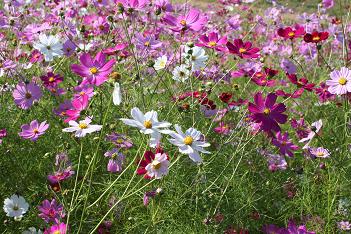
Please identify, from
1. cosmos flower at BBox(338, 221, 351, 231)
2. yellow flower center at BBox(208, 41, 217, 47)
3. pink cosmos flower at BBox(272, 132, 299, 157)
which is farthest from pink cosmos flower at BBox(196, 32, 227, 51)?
cosmos flower at BBox(338, 221, 351, 231)

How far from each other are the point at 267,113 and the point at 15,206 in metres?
0.89

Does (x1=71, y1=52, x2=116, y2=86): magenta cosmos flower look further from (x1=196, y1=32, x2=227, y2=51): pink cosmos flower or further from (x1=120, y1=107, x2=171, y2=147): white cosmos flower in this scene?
(x1=196, y1=32, x2=227, y2=51): pink cosmos flower

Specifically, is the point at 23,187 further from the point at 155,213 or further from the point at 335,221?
the point at 335,221

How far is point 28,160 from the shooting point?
1943 millimetres

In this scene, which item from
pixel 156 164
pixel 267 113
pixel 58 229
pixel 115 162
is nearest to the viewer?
pixel 156 164

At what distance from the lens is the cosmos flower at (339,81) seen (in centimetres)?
185

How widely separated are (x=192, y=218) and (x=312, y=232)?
0.42m

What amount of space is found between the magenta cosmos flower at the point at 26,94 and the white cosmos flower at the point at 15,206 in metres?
0.44

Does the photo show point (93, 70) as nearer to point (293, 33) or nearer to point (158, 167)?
point (158, 167)

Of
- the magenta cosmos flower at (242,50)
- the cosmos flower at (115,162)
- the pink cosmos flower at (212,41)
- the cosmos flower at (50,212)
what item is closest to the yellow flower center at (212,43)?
the pink cosmos flower at (212,41)

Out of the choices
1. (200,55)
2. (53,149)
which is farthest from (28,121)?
(200,55)

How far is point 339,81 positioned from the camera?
1877 mm

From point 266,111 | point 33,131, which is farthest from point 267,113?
point 33,131

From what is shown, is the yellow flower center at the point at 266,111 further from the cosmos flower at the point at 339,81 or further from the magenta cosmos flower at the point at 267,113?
the cosmos flower at the point at 339,81
